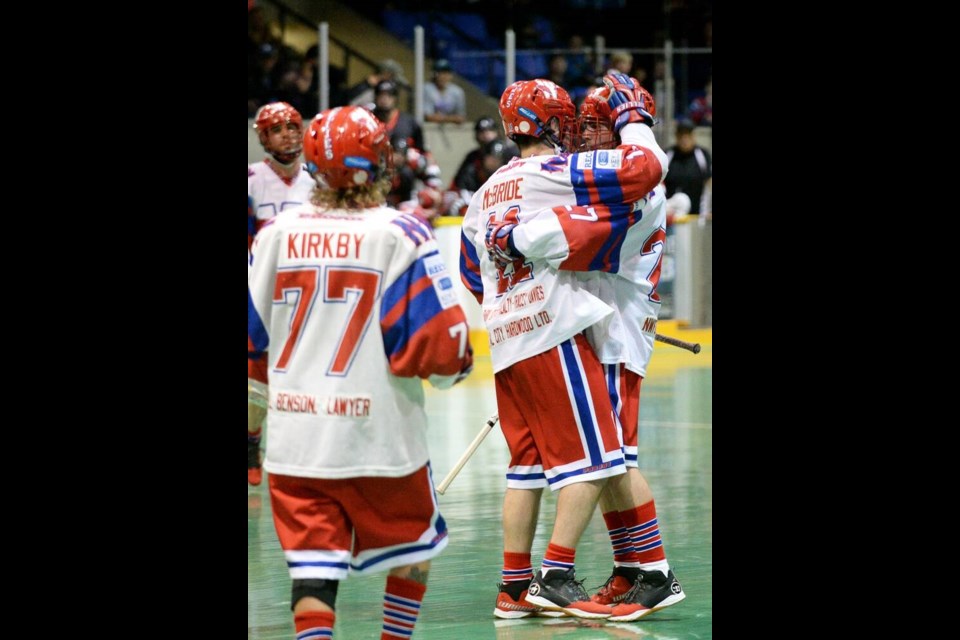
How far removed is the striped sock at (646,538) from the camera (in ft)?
18.6

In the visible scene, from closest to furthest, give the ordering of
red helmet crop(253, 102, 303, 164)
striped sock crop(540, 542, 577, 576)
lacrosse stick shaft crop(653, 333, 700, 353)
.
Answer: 1. striped sock crop(540, 542, 577, 576)
2. lacrosse stick shaft crop(653, 333, 700, 353)
3. red helmet crop(253, 102, 303, 164)

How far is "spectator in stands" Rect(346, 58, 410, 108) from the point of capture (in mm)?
16391

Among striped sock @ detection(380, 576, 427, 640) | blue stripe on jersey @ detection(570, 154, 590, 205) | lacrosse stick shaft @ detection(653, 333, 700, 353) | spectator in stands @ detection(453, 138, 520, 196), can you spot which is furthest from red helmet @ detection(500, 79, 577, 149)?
spectator in stands @ detection(453, 138, 520, 196)

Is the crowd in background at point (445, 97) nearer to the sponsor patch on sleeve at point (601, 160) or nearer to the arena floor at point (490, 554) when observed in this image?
the arena floor at point (490, 554)

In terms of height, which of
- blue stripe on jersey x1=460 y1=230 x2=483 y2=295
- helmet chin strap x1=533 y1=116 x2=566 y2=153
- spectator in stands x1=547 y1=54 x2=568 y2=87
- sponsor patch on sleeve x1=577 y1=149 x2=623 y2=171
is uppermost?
spectator in stands x1=547 y1=54 x2=568 y2=87

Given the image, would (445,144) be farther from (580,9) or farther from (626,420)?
(626,420)

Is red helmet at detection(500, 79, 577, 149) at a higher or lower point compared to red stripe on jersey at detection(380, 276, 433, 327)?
higher

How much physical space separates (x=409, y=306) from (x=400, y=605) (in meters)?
0.93

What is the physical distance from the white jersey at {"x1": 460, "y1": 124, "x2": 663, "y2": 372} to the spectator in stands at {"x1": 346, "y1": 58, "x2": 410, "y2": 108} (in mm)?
10505

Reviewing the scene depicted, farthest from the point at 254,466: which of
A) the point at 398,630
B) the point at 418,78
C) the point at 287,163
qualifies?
the point at 418,78

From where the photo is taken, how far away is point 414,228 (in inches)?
163

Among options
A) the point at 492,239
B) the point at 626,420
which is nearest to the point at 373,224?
the point at 492,239

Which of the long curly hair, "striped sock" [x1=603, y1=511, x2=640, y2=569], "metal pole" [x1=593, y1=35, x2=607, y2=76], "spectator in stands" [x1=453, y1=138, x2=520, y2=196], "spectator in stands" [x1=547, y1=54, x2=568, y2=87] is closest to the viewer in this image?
the long curly hair

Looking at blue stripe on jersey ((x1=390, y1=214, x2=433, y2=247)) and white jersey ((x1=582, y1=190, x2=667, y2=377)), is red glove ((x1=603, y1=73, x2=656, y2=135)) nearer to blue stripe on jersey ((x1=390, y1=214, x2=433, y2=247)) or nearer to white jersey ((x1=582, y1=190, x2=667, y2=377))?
white jersey ((x1=582, y1=190, x2=667, y2=377))
